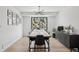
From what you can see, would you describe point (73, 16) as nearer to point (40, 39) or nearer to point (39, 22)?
point (40, 39)

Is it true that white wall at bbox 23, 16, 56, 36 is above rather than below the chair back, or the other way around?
above

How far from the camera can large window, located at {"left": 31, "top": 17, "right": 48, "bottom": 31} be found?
12852mm

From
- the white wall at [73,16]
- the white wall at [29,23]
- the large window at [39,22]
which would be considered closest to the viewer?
the white wall at [73,16]

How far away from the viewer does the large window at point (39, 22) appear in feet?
42.2

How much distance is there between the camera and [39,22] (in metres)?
13.0

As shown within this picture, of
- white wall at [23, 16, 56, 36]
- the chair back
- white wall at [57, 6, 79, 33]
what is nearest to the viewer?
the chair back

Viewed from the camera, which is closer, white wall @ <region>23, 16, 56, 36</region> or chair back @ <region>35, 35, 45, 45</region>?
chair back @ <region>35, 35, 45, 45</region>

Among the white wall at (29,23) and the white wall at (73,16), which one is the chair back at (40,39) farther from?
the white wall at (29,23)

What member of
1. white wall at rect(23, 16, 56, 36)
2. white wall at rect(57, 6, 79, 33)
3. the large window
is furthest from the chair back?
the large window

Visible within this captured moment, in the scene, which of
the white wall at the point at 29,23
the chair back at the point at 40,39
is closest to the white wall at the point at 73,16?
the chair back at the point at 40,39

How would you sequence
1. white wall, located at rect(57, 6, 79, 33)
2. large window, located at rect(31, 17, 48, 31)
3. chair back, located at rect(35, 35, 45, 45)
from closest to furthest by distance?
1. chair back, located at rect(35, 35, 45, 45)
2. white wall, located at rect(57, 6, 79, 33)
3. large window, located at rect(31, 17, 48, 31)

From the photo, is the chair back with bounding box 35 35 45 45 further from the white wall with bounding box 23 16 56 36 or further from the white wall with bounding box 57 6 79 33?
the white wall with bounding box 23 16 56 36
